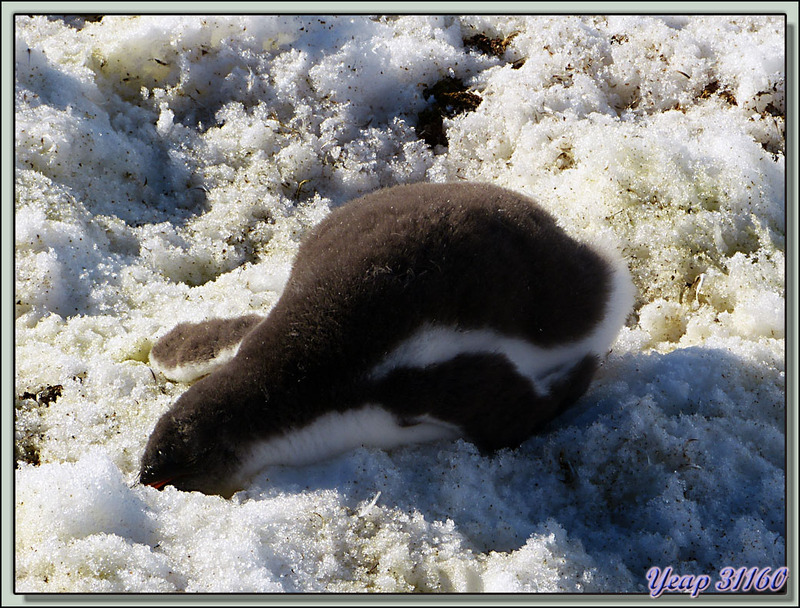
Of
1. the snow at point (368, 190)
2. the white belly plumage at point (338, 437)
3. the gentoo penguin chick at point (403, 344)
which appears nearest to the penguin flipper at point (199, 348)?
the snow at point (368, 190)

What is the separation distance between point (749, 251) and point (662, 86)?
1740mm

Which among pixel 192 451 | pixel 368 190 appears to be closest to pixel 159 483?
pixel 192 451

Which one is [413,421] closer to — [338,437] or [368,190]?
[338,437]

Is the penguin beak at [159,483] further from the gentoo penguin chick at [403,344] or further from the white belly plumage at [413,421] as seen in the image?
the white belly plumage at [413,421]

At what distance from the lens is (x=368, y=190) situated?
5.95m

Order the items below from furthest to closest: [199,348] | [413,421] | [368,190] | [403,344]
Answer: [368,190], [199,348], [413,421], [403,344]

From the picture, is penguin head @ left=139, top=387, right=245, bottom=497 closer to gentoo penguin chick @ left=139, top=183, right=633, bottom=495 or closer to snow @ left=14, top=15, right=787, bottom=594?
gentoo penguin chick @ left=139, top=183, right=633, bottom=495

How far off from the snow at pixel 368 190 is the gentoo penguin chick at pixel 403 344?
0.65ft

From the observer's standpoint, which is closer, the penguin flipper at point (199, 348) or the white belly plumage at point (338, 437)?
the white belly plumage at point (338, 437)

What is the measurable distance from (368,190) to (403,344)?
279cm

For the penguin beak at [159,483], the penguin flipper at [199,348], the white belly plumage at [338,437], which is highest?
the penguin flipper at [199,348]

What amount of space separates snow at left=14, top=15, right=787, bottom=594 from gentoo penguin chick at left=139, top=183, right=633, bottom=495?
20 centimetres

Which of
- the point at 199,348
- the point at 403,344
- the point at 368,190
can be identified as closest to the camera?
the point at 403,344

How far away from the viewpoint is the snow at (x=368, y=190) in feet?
10.7
